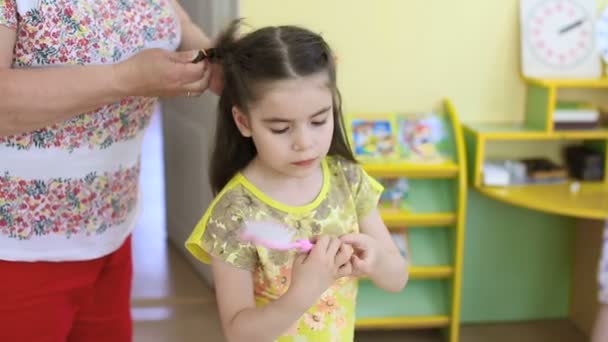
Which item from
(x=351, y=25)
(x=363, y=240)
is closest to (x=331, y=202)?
(x=363, y=240)

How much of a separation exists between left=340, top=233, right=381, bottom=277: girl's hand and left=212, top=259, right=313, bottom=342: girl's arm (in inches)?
3.5

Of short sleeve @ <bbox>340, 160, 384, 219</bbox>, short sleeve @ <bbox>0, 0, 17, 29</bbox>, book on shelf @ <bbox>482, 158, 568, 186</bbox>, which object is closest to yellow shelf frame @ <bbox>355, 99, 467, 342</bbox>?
book on shelf @ <bbox>482, 158, 568, 186</bbox>

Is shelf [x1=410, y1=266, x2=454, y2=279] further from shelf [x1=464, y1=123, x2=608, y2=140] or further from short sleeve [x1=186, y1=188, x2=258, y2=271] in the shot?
short sleeve [x1=186, y1=188, x2=258, y2=271]

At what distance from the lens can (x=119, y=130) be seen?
1.27 m

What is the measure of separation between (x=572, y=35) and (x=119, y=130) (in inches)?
68.7

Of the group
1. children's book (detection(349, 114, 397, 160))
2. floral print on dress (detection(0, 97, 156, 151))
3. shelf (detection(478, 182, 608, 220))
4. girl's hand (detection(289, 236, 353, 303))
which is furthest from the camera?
children's book (detection(349, 114, 397, 160))

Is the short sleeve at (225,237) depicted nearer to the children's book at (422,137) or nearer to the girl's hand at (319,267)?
the girl's hand at (319,267)

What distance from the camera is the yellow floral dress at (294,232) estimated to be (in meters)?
1.12

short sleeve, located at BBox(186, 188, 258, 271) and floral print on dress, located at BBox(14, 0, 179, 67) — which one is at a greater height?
floral print on dress, located at BBox(14, 0, 179, 67)

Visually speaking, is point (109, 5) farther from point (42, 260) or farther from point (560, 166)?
point (560, 166)

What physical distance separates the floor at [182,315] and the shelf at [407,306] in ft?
0.52

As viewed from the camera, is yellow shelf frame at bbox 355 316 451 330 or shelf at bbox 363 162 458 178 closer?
shelf at bbox 363 162 458 178

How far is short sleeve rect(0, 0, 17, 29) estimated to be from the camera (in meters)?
1.07

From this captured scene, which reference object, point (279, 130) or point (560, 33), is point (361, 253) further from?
point (560, 33)
